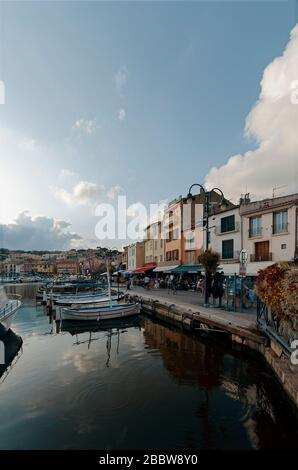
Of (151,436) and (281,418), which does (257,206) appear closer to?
(281,418)

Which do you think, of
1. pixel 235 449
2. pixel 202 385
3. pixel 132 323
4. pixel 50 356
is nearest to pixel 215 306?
pixel 132 323

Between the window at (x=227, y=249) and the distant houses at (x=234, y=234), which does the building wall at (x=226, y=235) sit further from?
the window at (x=227, y=249)

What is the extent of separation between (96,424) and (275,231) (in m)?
22.5

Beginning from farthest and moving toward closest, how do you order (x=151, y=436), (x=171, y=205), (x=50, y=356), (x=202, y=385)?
1. (x=171, y=205)
2. (x=50, y=356)
3. (x=202, y=385)
4. (x=151, y=436)

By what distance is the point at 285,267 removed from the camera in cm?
780

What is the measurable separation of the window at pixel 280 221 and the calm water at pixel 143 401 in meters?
14.7

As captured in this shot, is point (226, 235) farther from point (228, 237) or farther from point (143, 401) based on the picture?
point (143, 401)

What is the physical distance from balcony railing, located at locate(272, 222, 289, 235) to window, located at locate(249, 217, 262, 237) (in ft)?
5.53

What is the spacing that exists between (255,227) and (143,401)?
22644 millimetres

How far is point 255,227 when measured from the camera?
2672cm

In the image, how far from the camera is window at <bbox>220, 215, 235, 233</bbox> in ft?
96.1
